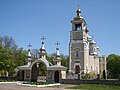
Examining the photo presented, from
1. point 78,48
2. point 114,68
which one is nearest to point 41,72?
point 78,48

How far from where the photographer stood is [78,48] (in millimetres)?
48156

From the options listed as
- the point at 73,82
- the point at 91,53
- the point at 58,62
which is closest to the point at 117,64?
the point at 91,53

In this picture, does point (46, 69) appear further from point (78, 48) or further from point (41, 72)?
point (41, 72)

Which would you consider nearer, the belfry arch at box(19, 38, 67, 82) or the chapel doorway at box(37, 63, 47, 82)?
the belfry arch at box(19, 38, 67, 82)

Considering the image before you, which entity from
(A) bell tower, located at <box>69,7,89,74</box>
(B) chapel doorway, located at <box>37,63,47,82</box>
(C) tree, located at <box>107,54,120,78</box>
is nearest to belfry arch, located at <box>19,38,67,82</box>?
(B) chapel doorway, located at <box>37,63,47,82</box>

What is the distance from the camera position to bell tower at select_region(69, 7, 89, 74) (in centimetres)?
4750

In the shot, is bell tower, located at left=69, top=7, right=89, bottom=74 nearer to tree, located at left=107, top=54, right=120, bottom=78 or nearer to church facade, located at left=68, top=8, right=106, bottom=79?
church facade, located at left=68, top=8, right=106, bottom=79

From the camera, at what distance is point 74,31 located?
49062 millimetres

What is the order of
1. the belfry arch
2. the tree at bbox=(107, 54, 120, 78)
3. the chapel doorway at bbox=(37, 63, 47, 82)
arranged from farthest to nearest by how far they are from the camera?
the tree at bbox=(107, 54, 120, 78)
the chapel doorway at bbox=(37, 63, 47, 82)
the belfry arch

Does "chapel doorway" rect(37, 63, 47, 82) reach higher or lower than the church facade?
lower

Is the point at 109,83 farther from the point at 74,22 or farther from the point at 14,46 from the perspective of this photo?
the point at 14,46

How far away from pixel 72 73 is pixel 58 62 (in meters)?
4.13

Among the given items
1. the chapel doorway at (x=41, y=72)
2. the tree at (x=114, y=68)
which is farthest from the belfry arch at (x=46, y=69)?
the tree at (x=114, y=68)

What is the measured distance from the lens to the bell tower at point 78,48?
1870 inches
